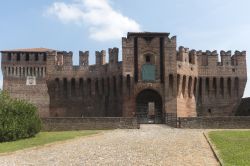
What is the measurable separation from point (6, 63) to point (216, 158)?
59580 mm

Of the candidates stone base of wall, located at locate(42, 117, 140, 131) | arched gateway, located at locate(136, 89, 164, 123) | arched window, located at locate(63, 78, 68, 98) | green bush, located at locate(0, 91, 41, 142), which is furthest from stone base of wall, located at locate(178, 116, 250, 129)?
arched window, located at locate(63, 78, 68, 98)

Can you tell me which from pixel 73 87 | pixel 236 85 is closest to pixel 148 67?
pixel 73 87

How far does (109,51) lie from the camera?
154 ft

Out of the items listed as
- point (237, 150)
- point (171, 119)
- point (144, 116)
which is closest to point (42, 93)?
point (144, 116)

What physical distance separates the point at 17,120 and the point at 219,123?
1588 cm

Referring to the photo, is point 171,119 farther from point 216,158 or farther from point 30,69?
point 30,69

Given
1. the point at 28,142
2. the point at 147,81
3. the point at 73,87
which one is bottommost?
the point at 28,142

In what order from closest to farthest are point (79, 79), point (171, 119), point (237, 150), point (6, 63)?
point (237, 150) → point (171, 119) → point (79, 79) → point (6, 63)

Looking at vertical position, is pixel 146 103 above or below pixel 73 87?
below

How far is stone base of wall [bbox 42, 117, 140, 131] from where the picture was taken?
35.2 m

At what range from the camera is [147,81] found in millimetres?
44219

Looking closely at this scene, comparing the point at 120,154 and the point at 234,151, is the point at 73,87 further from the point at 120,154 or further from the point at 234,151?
the point at 234,151

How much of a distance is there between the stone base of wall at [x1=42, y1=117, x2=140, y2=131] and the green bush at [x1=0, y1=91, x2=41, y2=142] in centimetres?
415

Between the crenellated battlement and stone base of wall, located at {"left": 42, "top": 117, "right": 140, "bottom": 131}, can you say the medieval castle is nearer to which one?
the crenellated battlement
